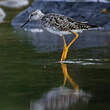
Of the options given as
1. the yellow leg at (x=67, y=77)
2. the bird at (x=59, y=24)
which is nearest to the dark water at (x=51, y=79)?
the yellow leg at (x=67, y=77)

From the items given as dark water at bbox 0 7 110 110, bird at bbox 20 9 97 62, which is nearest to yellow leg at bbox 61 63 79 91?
dark water at bbox 0 7 110 110

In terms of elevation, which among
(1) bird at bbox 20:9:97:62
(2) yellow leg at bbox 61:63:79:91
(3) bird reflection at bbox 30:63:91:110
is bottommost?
(3) bird reflection at bbox 30:63:91:110

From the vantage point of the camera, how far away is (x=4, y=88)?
7.62 meters

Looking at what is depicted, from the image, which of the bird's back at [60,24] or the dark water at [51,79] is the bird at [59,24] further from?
the dark water at [51,79]

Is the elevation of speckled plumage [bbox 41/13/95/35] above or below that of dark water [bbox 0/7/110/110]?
above

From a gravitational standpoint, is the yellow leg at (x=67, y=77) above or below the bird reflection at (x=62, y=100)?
above

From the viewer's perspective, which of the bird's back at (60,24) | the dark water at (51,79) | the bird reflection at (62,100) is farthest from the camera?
the bird's back at (60,24)

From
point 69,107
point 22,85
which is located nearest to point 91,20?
point 22,85

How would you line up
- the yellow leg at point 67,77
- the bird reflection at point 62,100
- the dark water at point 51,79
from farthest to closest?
the yellow leg at point 67,77 < the dark water at point 51,79 < the bird reflection at point 62,100

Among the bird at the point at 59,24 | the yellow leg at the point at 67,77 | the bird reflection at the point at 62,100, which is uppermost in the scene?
the bird at the point at 59,24

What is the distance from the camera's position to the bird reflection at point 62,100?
6297 mm

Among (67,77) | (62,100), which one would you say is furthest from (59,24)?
(62,100)

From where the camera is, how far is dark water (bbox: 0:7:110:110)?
651cm

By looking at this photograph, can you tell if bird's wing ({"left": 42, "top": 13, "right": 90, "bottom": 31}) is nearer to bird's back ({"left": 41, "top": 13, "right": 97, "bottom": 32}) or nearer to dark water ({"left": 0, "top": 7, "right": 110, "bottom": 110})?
bird's back ({"left": 41, "top": 13, "right": 97, "bottom": 32})
